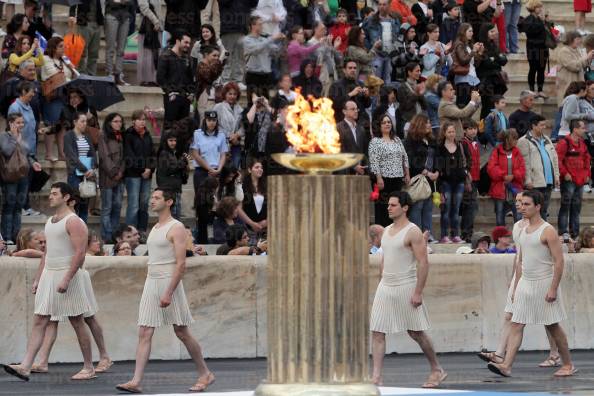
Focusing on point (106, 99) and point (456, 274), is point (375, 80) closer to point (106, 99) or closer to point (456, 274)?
point (106, 99)

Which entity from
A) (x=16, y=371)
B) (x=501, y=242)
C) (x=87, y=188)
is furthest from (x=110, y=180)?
(x=16, y=371)

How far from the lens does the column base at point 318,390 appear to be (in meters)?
10.5

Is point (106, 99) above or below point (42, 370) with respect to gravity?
above

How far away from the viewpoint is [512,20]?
29219 mm

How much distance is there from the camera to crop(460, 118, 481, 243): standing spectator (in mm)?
22875

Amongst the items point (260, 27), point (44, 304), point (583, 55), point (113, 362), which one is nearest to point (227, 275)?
point (113, 362)

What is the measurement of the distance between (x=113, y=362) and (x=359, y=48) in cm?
805

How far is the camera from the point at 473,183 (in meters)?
23.4

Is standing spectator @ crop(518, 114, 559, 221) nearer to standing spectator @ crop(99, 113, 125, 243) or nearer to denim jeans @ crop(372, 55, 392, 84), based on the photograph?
denim jeans @ crop(372, 55, 392, 84)

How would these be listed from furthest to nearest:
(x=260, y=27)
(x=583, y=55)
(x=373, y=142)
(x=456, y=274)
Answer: (x=583, y=55)
(x=260, y=27)
(x=373, y=142)
(x=456, y=274)

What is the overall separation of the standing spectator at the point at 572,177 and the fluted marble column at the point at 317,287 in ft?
42.9

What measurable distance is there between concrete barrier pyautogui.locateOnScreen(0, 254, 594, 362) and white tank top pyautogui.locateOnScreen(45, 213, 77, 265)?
4.87 feet

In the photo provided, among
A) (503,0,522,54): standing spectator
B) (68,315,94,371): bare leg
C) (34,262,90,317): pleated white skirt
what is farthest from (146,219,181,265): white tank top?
(503,0,522,54): standing spectator

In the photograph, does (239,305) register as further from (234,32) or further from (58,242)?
(234,32)
